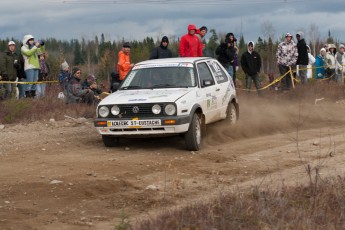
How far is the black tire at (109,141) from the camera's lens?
1223 centimetres

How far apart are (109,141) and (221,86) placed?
293 cm

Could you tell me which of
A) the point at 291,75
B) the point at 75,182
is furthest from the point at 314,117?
the point at 75,182

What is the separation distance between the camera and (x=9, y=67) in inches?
682

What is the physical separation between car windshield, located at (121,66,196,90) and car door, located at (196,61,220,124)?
236 millimetres

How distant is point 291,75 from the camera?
22.2 m

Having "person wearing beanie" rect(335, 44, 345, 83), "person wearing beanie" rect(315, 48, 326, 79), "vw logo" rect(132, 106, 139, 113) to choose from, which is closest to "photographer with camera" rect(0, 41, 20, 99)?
"vw logo" rect(132, 106, 139, 113)

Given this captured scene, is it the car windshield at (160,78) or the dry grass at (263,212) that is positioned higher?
the car windshield at (160,78)

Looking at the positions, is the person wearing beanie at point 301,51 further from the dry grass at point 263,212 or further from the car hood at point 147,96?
the dry grass at point 263,212

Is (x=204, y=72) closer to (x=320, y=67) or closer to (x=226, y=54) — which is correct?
(x=226, y=54)

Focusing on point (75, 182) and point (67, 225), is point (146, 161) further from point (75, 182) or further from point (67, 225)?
point (67, 225)

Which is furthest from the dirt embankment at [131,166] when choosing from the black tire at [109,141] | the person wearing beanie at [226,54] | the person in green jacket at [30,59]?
the person wearing beanie at [226,54]

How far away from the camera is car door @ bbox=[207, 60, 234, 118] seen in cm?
1366

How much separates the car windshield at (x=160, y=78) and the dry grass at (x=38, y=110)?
11.3ft

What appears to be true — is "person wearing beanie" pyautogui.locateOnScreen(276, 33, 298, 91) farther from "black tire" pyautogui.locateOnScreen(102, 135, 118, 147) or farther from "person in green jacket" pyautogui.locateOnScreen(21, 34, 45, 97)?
"black tire" pyautogui.locateOnScreen(102, 135, 118, 147)
